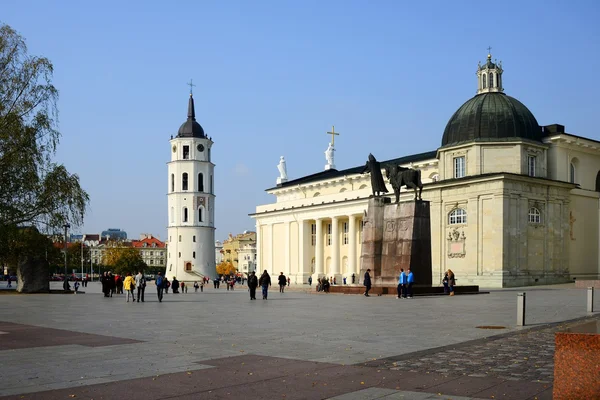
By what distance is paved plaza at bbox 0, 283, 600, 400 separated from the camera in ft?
29.9

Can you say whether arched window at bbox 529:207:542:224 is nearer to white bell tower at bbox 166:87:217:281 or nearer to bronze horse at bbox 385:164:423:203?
bronze horse at bbox 385:164:423:203

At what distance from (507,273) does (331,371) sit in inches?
2084

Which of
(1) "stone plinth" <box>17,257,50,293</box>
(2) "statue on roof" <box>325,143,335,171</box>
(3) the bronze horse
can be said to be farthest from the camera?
(2) "statue on roof" <box>325,143,335,171</box>

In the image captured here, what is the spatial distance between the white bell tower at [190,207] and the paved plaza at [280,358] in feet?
333

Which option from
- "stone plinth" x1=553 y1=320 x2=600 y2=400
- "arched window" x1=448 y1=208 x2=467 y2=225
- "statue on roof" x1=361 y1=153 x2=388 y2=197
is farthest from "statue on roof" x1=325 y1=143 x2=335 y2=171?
"stone plinth" x1=553 y1=320 x2=600 y2=400

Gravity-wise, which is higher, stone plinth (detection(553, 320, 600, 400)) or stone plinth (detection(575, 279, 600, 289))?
stone plinth (detection(553, 320, 600, 400))

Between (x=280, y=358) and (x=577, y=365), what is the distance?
634cm

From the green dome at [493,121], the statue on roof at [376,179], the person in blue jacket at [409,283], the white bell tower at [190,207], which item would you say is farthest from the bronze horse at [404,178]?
the white bell tower at [190,207]

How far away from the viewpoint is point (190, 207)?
122688mm

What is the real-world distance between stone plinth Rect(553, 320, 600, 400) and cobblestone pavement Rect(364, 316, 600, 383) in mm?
2873

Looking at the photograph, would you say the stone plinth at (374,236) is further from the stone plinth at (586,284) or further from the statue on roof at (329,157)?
the statue on roof at (329,157)

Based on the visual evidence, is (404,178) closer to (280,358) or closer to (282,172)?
(280,358)

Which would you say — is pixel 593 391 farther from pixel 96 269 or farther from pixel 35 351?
pixel 96 269

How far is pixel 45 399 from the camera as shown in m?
8.50
